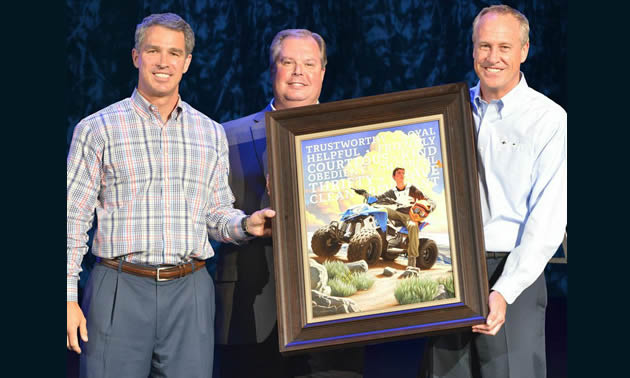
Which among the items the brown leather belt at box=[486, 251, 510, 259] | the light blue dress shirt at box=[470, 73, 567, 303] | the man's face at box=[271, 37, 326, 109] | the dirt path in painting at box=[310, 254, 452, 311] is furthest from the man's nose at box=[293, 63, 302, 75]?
the brown leather belt at box=[486, 251, 510, 259]

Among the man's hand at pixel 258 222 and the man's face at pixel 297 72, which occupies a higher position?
the man's face at pixel 297 72

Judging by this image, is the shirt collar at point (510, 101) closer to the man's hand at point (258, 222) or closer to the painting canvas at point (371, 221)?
the painting canvas at point (371, 221)

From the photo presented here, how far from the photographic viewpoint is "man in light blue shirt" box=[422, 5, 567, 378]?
7.29ft

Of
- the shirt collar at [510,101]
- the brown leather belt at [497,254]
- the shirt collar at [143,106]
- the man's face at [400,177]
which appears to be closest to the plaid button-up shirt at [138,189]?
the shirt collar at [143,106]

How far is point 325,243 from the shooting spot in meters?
2.31

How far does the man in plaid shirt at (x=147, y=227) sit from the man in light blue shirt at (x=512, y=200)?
0.72m

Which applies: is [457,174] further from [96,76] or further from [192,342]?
[96,76]

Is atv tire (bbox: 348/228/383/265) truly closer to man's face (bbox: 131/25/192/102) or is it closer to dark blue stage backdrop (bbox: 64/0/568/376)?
man's face (bbox: 131/25/192/102)

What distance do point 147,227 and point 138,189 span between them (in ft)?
0.40

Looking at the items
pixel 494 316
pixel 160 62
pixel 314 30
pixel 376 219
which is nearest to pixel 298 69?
pixel 160 62

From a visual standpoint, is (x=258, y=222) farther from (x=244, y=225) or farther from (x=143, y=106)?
(x=143, y=106)

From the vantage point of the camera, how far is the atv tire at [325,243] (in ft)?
7.55

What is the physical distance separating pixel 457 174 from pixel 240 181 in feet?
2.72

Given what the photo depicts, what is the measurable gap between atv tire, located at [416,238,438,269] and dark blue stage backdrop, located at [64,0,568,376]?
2401mm
